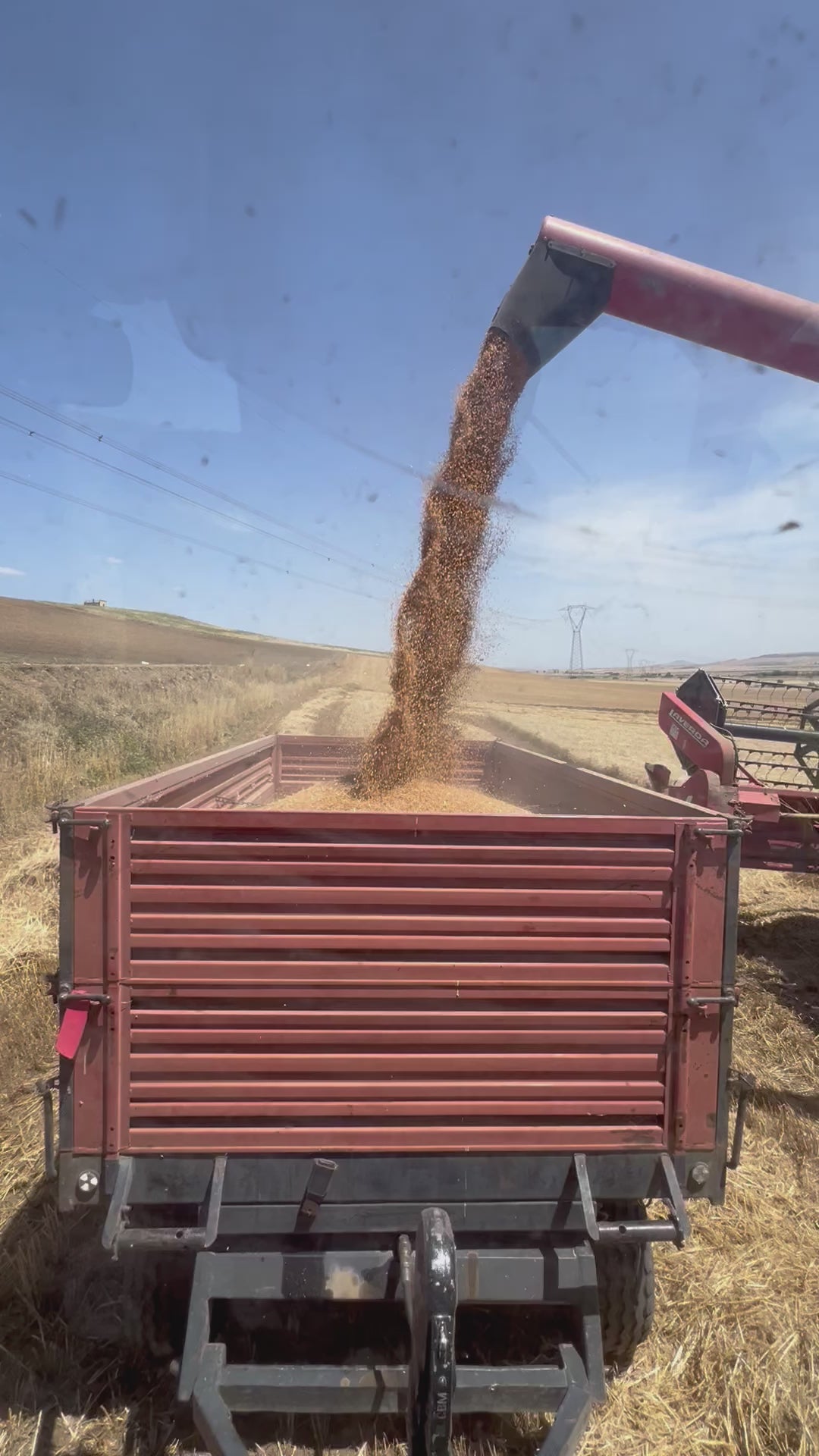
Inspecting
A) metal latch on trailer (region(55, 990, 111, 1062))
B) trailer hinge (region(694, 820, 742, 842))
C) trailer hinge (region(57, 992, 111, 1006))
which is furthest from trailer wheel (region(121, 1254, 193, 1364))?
trailer hinge (region(694, 820, 742, 842))

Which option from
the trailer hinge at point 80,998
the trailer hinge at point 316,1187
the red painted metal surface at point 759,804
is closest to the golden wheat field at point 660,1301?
the trailer hinge at point 316,1187

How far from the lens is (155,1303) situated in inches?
104

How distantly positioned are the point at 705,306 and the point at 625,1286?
13.5 feet

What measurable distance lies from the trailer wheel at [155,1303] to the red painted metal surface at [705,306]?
445cm

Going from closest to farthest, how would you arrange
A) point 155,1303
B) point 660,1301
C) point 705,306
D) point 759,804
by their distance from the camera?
1. point 155,1303
2. point 660,1301
3. point 705,306
4. point 759,804

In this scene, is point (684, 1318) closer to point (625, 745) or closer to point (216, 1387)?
point (216, 1387)

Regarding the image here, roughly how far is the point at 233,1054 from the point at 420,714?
3.36 m

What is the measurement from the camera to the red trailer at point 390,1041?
2363 millimetres

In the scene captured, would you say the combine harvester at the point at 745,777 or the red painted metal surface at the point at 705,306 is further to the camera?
the combine harvester at the point at 745,777

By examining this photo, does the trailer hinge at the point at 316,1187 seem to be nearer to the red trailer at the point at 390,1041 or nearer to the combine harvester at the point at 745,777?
the red trailer at the point at 390,1041

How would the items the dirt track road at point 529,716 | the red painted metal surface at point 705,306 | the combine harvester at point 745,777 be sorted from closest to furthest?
1. the red painted metal surface at point 705,306
2. the combine harvester at point 745,777
3. the dirt track road at point 529,716

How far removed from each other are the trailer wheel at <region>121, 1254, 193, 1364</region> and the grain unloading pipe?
4455 mm

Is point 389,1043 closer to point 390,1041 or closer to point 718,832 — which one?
point 390,1041

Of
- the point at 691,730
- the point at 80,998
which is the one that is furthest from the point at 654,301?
the point at 80,998
